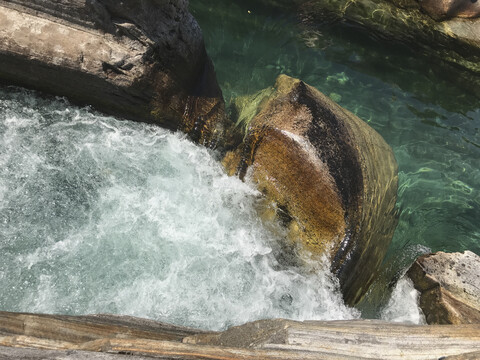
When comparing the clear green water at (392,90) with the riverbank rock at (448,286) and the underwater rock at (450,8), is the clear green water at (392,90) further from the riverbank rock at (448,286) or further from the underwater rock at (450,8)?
the riverbank rock at (448,286)

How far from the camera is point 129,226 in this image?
440cm

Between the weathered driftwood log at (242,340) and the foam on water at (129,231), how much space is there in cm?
94

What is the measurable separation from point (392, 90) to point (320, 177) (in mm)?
3165

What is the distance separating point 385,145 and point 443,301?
1.92m

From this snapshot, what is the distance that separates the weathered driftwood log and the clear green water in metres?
2.75

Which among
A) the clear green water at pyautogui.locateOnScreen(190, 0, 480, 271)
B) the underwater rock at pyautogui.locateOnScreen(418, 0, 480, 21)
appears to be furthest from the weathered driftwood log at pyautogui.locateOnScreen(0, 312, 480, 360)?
the underwater rock at pyautogui.locateOnScreen(418, 0, 480, 21)

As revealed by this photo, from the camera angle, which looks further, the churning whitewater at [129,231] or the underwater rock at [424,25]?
the underwater rock at [424,25]

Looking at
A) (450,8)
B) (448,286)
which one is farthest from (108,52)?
(450,8)

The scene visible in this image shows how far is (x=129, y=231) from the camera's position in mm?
4371

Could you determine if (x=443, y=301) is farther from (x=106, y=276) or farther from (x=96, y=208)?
(x=96, y=208)

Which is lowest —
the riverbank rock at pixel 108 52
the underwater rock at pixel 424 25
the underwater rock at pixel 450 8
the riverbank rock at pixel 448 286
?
the riverbank rock at pixel 448 286

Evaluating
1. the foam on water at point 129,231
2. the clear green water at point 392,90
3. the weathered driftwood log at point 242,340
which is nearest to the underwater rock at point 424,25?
the clear green water at point 392,90

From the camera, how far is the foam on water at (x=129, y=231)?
12.9ft

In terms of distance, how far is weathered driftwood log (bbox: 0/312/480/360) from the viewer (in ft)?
7.32
